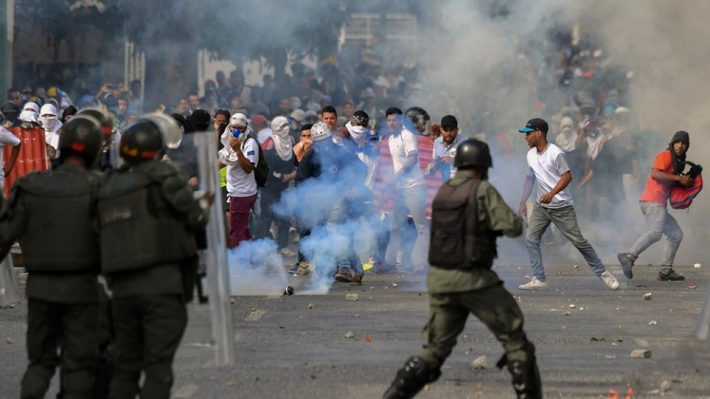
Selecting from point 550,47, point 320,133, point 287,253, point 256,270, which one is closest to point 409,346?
point 256,270

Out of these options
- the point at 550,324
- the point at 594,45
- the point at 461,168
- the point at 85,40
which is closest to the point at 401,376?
the point at 461,168

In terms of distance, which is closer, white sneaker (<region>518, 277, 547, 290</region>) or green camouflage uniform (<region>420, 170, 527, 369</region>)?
green camouflage uniform (<region>420, 170, 527, 369</region>)

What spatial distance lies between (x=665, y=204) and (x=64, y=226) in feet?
30.4

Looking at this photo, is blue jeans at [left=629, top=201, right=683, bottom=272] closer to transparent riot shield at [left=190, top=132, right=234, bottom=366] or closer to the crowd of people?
the crowd of people

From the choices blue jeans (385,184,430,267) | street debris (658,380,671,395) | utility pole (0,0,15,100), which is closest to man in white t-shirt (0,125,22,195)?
blue jeans (385,184,430,267)

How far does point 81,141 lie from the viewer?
7.28 meters

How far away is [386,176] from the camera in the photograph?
15523 mm

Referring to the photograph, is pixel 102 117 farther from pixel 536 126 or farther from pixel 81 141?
pixel 536 126

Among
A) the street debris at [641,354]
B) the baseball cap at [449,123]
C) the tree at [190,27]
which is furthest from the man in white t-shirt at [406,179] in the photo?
the tree at [190,27]

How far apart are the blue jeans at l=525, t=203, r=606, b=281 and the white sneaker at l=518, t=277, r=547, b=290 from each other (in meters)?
0.04

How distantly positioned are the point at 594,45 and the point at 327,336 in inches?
602

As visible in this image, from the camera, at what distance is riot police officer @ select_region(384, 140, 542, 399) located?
7637 mm

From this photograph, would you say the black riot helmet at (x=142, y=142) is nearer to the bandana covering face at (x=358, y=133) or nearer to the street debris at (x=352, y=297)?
the street debris at (x=352, y=297)

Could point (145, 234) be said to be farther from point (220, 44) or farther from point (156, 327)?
point (220, 44)
